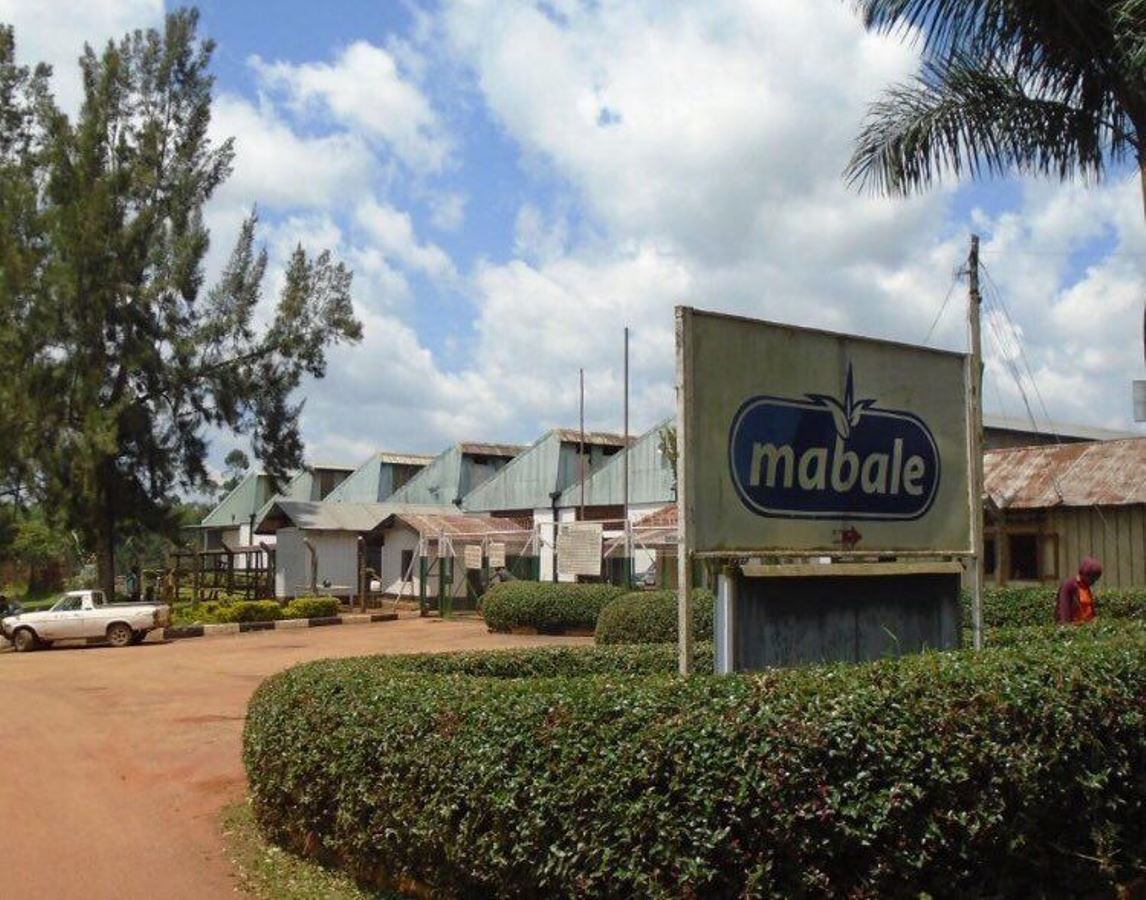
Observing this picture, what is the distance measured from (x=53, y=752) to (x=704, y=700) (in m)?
8.92

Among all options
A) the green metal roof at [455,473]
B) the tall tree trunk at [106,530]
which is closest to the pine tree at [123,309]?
the tall tree trunk at [106,530]

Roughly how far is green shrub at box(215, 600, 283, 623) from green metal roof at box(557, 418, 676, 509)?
15.9m

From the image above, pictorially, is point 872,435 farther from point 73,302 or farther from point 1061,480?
point 73,302

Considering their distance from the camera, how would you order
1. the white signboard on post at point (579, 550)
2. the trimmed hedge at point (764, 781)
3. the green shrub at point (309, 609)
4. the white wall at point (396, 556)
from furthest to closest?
the white wall at point (396, 556)
the green shrub at point (309, 609)
the white signboard on post at point (579, 550)
the trimmed hedge at point (764, 781)

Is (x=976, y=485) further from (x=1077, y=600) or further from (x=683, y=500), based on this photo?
(x=1077, y=600)

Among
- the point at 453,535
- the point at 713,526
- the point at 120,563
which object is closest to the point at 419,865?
the point at 713,526

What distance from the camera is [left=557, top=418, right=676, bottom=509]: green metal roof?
44250 mm

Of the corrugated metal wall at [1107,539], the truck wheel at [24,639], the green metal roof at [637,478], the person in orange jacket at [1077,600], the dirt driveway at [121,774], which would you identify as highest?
the green metal roof at [637,478]

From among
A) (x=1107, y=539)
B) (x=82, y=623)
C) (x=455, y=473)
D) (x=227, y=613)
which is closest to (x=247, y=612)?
(x=227, y=613)

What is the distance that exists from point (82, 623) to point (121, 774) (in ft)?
58.9

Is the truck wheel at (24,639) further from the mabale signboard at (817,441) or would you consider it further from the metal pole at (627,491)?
the mabale signboard at (817,441)

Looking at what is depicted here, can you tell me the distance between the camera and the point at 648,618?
2025cm

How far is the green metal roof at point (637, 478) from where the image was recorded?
145 feet

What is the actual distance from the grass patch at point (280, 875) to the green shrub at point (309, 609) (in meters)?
25.7
